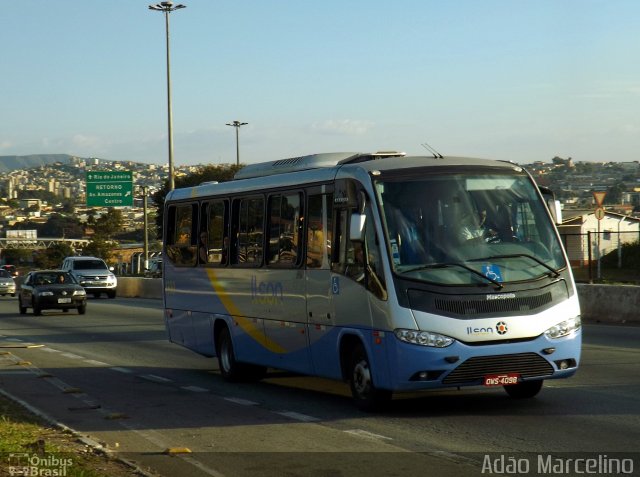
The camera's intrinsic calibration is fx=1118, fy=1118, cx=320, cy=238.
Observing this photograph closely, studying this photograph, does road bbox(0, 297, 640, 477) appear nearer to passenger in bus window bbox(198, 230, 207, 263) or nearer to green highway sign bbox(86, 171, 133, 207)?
passenger in bus window bbox(198, 230, 207, 263)

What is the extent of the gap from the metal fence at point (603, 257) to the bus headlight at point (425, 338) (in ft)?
58.4

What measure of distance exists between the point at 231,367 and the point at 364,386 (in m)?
4.29

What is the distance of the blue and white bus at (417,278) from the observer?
10867 millimetres

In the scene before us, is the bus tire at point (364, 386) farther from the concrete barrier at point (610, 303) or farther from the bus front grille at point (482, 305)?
the concrete barrier at point (610, 303)

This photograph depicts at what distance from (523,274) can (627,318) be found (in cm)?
1365

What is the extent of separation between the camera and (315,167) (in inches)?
540

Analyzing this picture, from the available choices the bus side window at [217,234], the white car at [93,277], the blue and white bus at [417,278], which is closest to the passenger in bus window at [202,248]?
the bus side window at [217,234]

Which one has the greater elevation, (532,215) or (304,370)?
(532,215)

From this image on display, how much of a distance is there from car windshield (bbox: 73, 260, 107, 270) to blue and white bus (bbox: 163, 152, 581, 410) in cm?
3745

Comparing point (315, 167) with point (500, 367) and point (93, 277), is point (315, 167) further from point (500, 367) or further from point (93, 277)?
point (93, 277)

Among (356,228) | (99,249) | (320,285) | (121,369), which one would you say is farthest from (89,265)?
(356,228)

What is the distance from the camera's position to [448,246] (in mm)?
11289

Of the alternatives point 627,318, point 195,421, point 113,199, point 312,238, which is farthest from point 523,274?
point 113,199

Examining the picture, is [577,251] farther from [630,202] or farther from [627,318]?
[630,202]
